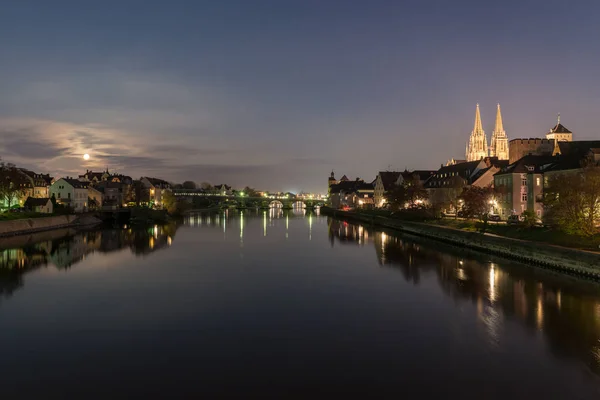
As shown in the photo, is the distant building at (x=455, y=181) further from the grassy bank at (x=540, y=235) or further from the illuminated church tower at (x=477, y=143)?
the illuminated church tower at (x=477, y=143)

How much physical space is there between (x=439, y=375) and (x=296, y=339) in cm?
573

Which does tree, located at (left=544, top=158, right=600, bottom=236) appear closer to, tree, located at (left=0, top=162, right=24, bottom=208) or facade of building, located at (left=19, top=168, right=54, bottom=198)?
tree, located at (left=0, top=162, right=24, bottom=208)

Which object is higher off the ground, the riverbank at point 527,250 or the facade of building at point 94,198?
the facade of building at point 94,198

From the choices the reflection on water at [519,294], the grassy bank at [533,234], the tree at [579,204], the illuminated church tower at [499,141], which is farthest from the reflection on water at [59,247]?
the illuminated church tower at [499,141]

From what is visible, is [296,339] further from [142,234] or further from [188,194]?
[188,194]

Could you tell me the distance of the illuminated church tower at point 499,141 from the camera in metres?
139

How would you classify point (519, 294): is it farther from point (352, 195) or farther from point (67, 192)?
point (352, 195)

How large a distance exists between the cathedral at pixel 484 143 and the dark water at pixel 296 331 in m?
116

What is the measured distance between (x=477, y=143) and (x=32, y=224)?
131 metres

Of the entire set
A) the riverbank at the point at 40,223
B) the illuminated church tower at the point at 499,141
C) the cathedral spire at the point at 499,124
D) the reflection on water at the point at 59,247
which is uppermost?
the cathedral spire at the point at 499,124

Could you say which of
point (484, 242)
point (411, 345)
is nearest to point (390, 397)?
point (411, 345)

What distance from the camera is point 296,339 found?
1788 centimetres

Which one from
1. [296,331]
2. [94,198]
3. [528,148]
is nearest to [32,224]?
[94,198]

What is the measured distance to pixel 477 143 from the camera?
14862cm
